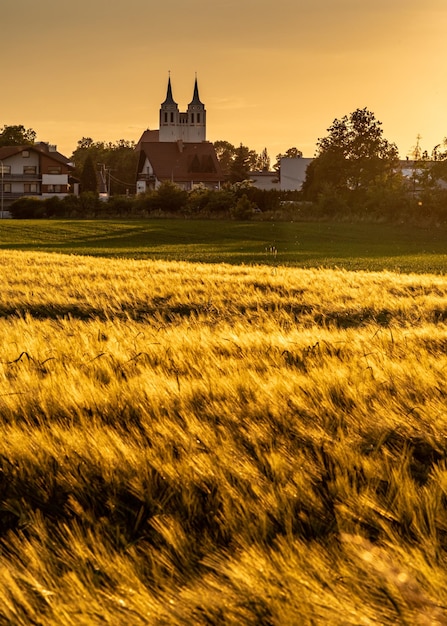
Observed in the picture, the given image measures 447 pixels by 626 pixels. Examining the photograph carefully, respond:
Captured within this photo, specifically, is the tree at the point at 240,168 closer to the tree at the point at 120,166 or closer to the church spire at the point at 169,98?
the tree at the point at 120,166

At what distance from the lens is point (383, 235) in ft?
179

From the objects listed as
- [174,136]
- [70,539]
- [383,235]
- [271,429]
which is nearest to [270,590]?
[70,539]

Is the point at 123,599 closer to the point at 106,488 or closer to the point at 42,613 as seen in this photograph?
the point at 42,613

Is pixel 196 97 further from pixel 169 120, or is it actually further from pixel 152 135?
pixel 152 135

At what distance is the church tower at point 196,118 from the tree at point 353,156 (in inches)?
3982

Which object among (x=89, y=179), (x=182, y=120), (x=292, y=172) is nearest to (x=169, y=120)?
(x=182, y=120)

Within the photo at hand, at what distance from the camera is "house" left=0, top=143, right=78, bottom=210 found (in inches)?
4279

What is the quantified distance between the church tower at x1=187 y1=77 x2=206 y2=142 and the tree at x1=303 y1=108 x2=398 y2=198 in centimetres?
10115

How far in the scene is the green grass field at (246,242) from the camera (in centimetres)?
3484

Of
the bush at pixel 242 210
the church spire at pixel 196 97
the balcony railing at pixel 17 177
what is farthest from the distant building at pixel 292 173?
the church spire at pixel 196 97

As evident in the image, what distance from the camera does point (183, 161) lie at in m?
118

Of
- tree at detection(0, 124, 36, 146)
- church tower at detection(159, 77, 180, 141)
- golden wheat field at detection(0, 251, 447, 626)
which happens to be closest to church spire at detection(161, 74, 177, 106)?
church tower at detection(159, 77, 180, 141)

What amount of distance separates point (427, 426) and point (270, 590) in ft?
6.31

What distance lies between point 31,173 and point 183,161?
21.8m
